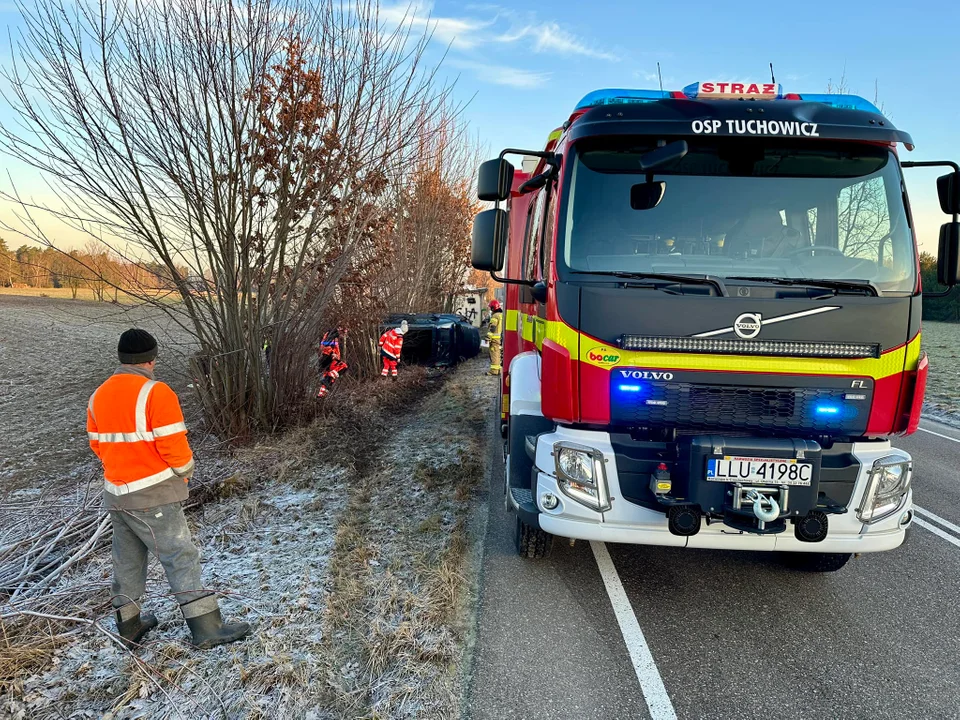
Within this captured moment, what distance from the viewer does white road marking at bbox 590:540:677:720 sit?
2695 mm

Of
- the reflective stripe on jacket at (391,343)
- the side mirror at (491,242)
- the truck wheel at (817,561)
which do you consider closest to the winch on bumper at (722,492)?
the truck wheel at (817,561)

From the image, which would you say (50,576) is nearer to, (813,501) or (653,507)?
(653,507)

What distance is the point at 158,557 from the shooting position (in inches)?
117

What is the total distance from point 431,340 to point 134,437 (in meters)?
10.5

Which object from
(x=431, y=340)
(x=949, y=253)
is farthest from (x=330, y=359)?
(x=949, y=253)

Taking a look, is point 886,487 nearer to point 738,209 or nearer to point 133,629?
point 738,209

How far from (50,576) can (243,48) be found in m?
5.13

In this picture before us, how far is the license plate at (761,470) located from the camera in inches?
119

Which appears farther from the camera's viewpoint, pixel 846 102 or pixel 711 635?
pixel 846 102

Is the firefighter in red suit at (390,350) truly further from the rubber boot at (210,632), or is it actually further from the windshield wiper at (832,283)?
the windshield wiper at (832,283)

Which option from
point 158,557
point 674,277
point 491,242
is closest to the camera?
point 158,557

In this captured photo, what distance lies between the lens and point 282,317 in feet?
23.3

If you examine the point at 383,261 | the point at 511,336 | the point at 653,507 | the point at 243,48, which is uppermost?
the point at 243,48

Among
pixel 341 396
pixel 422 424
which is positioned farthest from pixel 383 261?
pixel 422 424
